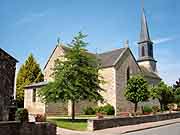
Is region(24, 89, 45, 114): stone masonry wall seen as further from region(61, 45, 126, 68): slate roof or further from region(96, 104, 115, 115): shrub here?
region(61, 45, 126, 68): slate roof

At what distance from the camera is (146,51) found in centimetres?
6259

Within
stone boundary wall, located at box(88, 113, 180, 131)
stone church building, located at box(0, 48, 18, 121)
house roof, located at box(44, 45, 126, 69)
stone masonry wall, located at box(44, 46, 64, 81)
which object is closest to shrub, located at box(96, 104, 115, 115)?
house roof, located at box(44, 45, 126, 69)

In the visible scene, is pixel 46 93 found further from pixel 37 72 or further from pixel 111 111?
pixel 37 72

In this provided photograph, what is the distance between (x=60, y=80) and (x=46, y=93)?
1.99m

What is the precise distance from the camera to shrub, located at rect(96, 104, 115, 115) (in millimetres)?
36312

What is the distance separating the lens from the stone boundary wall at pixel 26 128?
1268 centimetres

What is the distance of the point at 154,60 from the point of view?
62500 mm

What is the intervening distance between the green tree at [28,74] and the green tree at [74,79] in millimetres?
24698

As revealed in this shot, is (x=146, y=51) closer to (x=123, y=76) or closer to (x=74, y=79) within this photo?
(x=123, y=76)

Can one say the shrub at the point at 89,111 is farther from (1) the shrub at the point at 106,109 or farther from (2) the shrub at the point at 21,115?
(2) the shrub at the point at 21,115

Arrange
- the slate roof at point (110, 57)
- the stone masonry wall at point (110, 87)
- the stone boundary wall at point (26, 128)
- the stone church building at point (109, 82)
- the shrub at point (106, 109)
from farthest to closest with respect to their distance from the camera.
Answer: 1. the slate roof at point (110, 57)
2. the stone masonry wall at point (110, 87)
3. the stone church building at point (109, 82)
4. the shrub at point (106, 109)
5. the stone boundary wall at point (26, 128)

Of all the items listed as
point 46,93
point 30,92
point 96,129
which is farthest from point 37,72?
point 96,129

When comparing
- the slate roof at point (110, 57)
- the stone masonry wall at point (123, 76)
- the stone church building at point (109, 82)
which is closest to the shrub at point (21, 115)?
the stone church building at point (109, 82)

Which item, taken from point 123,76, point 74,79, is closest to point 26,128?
point 74,79
